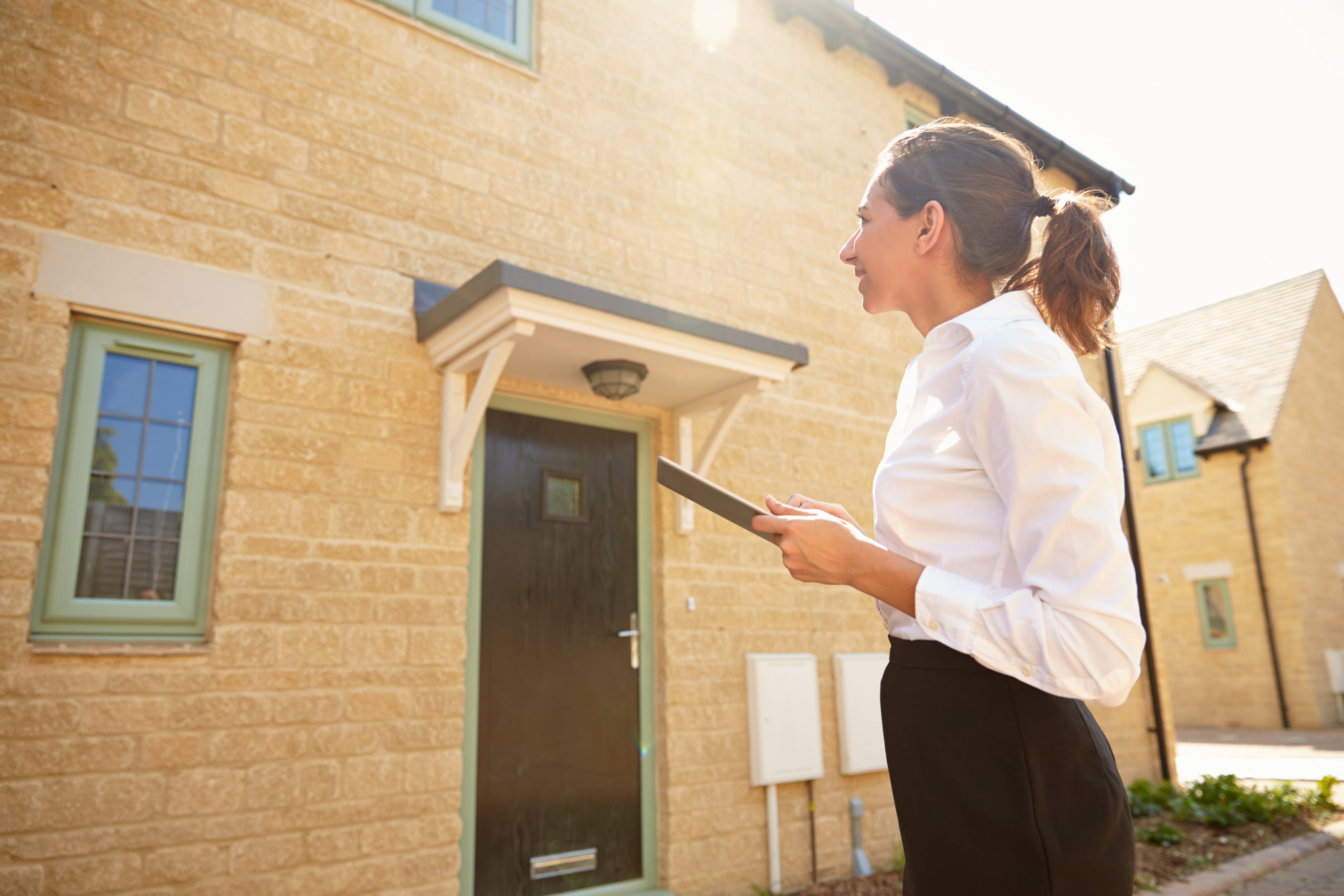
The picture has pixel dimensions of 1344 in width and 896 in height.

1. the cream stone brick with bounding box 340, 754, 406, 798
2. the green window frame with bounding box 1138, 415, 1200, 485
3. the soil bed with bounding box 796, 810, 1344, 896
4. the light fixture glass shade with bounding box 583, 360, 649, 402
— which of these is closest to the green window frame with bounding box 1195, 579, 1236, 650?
the green window frame with bounding box 1138, 415, 1200, 485

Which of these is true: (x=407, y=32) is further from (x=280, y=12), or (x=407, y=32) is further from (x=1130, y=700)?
(x=1130, y=700)

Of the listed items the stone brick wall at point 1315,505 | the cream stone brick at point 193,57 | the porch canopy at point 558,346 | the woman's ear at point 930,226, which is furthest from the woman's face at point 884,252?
the stone brick wall at point 1315,505

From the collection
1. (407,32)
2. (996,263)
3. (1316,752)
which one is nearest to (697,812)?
(996,263)

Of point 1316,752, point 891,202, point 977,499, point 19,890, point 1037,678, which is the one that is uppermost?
point 891,202

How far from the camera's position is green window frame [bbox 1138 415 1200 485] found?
17125 mm

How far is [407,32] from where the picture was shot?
4.68 meters

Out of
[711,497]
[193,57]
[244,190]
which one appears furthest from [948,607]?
[193,57]

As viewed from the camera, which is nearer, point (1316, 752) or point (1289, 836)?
point (1289, 836)

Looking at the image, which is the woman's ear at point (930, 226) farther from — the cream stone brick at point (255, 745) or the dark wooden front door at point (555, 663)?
the dark wooden front door at point (555, 663)

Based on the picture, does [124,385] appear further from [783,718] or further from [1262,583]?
[1262,583]

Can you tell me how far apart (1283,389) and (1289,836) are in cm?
1250

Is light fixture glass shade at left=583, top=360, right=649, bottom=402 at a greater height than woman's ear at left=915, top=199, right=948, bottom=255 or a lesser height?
greater

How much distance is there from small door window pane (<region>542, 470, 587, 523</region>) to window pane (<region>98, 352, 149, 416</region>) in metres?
1.94

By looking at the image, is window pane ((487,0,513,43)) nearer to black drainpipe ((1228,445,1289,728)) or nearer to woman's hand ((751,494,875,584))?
woman's hand ((751,494,875,584))
